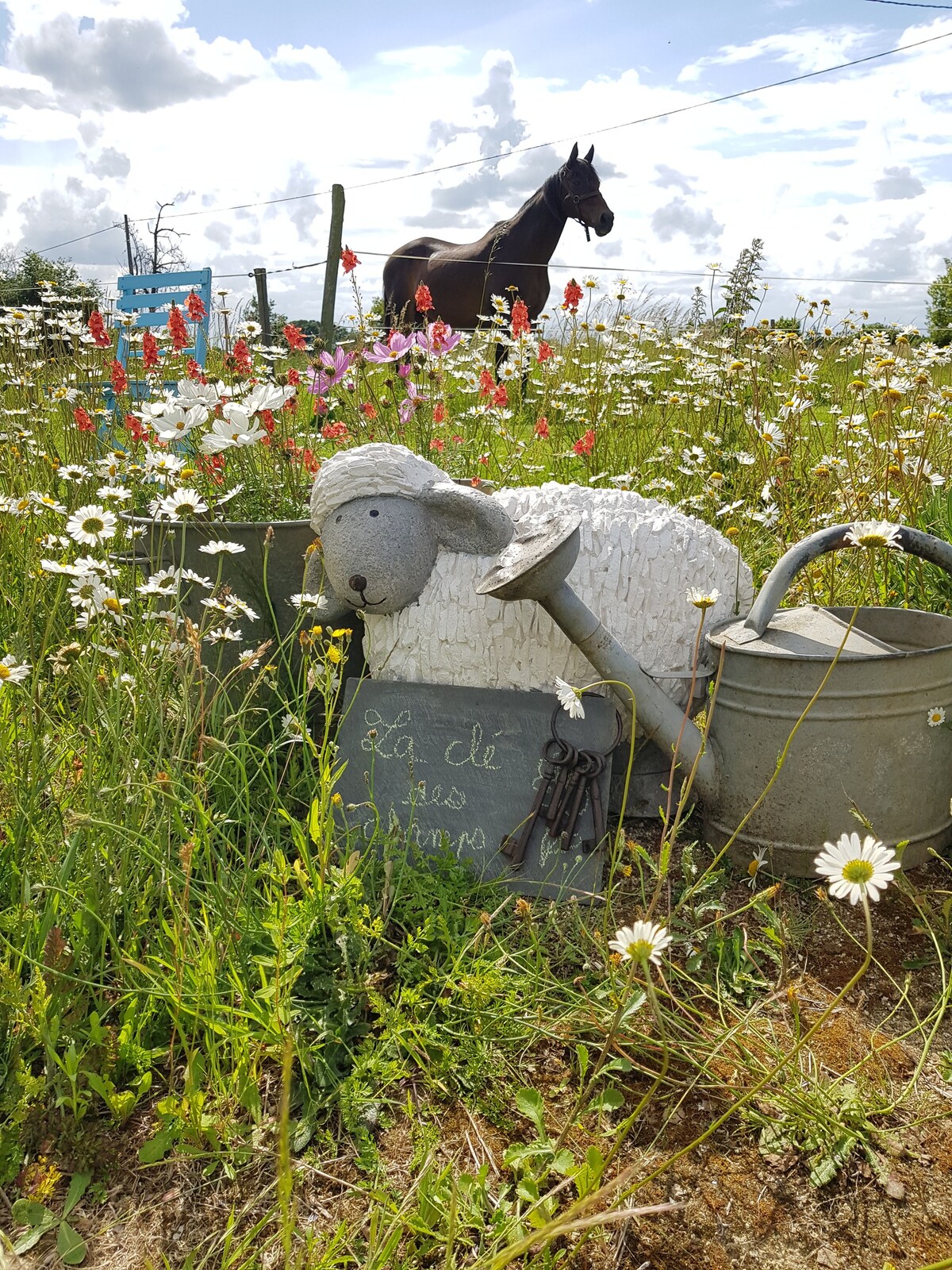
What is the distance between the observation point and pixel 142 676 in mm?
1800

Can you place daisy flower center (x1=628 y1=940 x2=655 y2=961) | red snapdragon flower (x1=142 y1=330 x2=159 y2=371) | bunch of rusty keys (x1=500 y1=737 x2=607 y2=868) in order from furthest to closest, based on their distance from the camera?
red snapdragon flower (x1=142 y1=330 x2=159 y2=371) → bunch of rusty keys (x1=500 y1=737 x2=607 y2=868) → daisy flower center (x1=628 y1=940 x2=655 y2=961)

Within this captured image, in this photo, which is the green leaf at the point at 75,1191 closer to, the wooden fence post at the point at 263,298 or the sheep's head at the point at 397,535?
the sheep's head at the point at 397,535

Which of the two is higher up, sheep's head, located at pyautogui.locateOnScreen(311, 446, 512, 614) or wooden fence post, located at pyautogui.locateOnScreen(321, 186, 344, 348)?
wooden fence post, located at pyautogui.locateOnScreen(321, 186, 344, 348)

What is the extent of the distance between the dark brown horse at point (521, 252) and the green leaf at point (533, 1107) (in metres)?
5.88

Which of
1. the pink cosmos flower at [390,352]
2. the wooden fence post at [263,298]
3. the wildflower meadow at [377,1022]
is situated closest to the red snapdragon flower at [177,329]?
the pink cosmos flower at [390,352]

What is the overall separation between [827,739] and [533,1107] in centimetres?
100

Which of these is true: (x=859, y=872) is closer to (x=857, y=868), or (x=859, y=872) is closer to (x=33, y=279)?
(x=857, y=868)

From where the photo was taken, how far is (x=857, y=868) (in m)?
1.09

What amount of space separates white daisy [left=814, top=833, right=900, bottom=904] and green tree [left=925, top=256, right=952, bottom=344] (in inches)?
180

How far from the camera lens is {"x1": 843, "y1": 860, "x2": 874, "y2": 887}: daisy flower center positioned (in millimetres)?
1082

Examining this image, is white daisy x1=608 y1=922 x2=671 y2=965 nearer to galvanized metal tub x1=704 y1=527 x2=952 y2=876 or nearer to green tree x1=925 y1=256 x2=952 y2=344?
galvanized metal tub x1=704 y1=527 x2=952 y2=876

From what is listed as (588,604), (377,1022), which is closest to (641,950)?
(377,1022)

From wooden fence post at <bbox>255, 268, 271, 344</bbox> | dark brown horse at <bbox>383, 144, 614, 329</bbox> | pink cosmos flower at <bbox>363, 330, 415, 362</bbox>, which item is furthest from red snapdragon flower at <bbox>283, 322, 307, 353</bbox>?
wooden fence post at <bbox>255, 268, 271, 344</bbox>

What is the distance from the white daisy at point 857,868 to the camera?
1069mm
